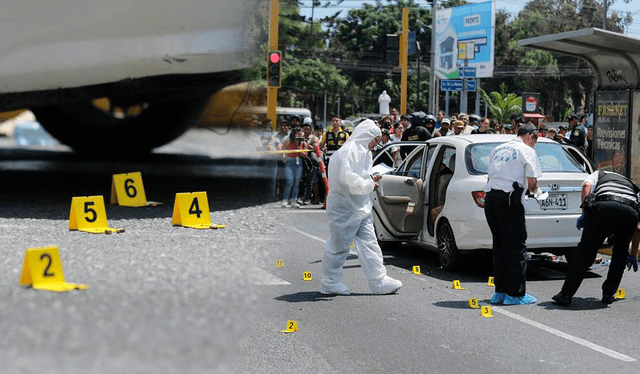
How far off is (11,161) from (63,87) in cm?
565

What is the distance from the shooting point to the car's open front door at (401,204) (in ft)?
31.5

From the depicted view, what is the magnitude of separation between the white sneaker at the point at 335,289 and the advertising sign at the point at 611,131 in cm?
591

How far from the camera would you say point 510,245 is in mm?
7418

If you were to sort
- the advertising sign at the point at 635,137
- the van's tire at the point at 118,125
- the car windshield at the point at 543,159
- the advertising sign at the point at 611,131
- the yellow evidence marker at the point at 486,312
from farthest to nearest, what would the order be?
the advertising sign at the point at 611,131, the advertising sign at the point at 635,137, the van's tire at the point at 118,125, the car windshield at the point at 543,159, the yellow evidence marker at the point at 486,312

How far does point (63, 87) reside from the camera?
8.26 m

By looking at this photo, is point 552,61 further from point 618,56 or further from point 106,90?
point 106,90

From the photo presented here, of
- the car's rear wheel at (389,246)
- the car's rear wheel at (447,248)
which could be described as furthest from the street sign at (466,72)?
the car's rear wheel at (447,248)

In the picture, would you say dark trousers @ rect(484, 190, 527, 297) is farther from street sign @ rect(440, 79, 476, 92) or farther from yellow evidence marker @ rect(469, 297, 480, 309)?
street sign @ rect(440, 79, 476, 92)

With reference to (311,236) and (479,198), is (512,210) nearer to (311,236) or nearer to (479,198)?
(479,198)

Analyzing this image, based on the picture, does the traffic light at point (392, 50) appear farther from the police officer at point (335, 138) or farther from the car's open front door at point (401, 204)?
the car's open front door at point (401, 204)

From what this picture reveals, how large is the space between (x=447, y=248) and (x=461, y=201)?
1.79ft

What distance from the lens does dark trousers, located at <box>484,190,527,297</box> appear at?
7336mm

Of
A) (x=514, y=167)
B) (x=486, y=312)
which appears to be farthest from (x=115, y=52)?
(x=486, y=312)

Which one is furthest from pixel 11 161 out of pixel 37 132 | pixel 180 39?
pixel 180 39
